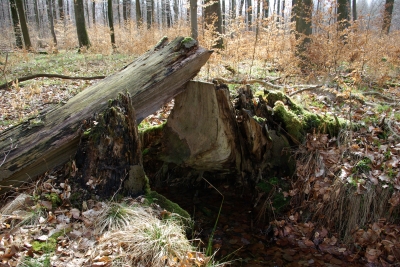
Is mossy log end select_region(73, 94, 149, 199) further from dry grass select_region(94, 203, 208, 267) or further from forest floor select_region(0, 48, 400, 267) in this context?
dry grass select_region(94, 203, 208, 267)

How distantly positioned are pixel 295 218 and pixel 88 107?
3065 millimetres

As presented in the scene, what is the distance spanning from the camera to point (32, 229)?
2.89 m

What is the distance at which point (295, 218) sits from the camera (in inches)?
156

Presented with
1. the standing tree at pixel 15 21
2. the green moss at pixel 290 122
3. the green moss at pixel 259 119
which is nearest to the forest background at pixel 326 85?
the green moss at pixel 290 122

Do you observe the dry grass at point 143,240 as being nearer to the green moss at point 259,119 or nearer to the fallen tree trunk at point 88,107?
the fallen tree trunk at point 88,107

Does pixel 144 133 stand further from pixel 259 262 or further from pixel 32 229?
pixel 259 262

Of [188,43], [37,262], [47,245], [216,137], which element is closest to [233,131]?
[216,137]

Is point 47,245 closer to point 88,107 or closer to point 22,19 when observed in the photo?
point 88,107

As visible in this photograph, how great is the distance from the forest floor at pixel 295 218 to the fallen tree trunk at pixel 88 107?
0.25m

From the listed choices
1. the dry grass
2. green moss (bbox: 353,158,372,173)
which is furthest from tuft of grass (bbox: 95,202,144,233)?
green moss (bbox: 353,158,372,173)

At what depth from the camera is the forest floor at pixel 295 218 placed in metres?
2.78

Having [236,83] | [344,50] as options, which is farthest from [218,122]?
[344,50]

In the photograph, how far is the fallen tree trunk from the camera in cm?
337

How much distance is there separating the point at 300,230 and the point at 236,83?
12.4 ft
